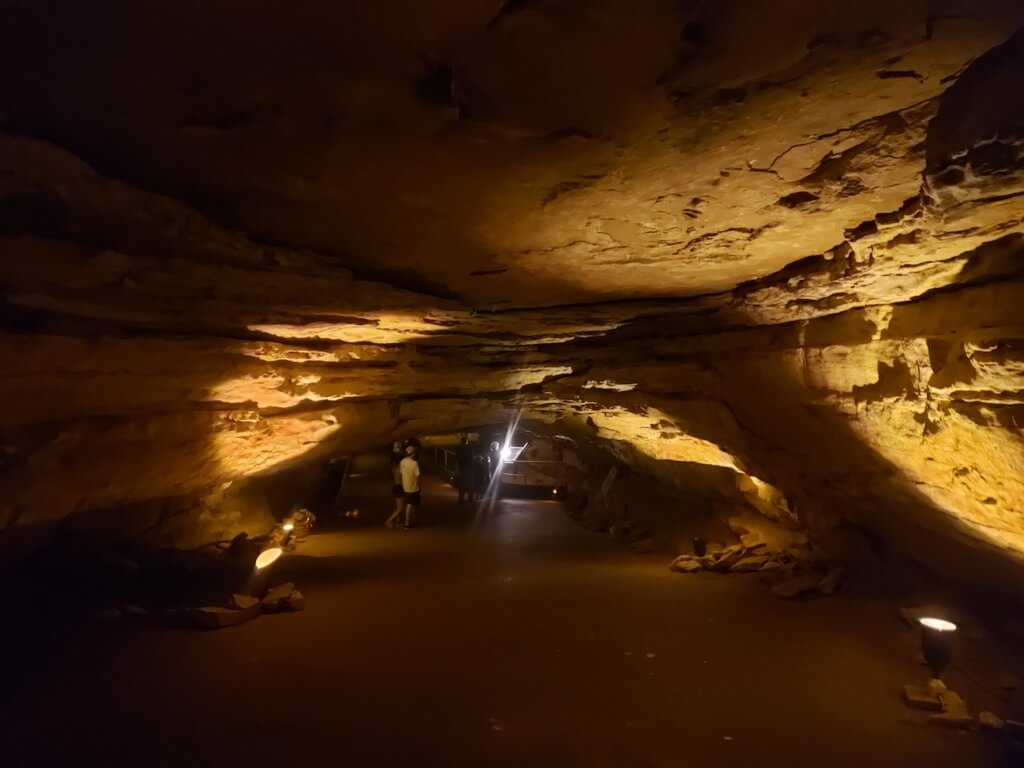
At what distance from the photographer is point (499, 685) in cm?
527

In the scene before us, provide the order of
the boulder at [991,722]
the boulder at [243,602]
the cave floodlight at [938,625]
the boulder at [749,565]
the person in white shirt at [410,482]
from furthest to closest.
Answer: the person in white shirt at [410,482]
the boulder at [749,565]
the boulder at [243,602]
the cave floodlight at [938,625]
the boulder at [991,722]

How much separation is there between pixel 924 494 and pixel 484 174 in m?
4.79

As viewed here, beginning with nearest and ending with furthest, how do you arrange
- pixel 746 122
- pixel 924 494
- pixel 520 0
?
pixel 520 0 → pixel 746 122 → pixel 924 494

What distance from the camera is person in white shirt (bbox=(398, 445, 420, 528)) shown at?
44.2ft

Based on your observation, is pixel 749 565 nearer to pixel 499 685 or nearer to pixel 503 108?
pixel 499 685

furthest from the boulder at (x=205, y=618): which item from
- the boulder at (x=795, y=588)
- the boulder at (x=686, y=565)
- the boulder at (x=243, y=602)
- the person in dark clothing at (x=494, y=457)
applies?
the person in dark clothing at (x=494, y=457)

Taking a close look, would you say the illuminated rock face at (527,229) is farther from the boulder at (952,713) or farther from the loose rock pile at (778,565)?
the boulder at (952,713)

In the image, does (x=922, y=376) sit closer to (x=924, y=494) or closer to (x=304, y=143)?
(x=924, y=494)

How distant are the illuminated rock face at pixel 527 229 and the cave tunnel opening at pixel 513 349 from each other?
25 millimetres

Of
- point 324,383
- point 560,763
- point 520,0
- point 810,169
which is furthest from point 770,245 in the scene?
point 324,383

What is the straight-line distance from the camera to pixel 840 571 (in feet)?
26.4

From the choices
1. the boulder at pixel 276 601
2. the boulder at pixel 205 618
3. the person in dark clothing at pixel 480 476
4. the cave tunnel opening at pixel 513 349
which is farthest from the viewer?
the person in dark clothing at pixel 480 476

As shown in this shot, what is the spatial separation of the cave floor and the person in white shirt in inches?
197

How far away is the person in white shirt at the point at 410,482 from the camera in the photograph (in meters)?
13.5
